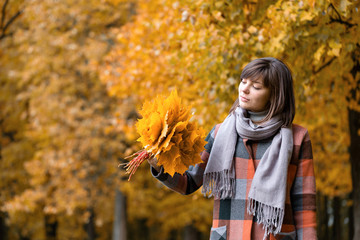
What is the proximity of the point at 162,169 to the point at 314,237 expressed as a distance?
0.86m

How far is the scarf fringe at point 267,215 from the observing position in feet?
8.63

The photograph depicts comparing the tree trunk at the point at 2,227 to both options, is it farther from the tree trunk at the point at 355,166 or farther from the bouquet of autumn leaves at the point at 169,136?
the bouquet of autumn leaves at the point at 169,136

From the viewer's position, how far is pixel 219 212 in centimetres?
283

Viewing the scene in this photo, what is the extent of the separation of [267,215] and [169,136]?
0.65 m

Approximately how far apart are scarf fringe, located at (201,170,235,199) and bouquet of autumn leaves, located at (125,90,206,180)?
175 millimetres

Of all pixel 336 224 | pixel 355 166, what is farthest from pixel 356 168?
pixel 336 224

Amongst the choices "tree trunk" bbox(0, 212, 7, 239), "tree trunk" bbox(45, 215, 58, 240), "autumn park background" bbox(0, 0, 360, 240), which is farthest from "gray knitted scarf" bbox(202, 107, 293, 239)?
"tree trunk" bbox(45, 215, 58, 240)

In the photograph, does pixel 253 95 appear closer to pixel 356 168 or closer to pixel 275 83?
pixel 275 83

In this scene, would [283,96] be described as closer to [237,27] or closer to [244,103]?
[244,103]

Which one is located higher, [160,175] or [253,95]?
[253,95]

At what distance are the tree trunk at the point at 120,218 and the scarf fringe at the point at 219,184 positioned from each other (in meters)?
10.9

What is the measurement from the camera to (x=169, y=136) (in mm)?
2602

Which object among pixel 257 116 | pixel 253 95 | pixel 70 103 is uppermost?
pixel 253 95

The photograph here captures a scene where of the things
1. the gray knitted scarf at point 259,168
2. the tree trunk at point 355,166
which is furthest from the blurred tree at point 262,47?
the gray knitted scarf at point 259,168
